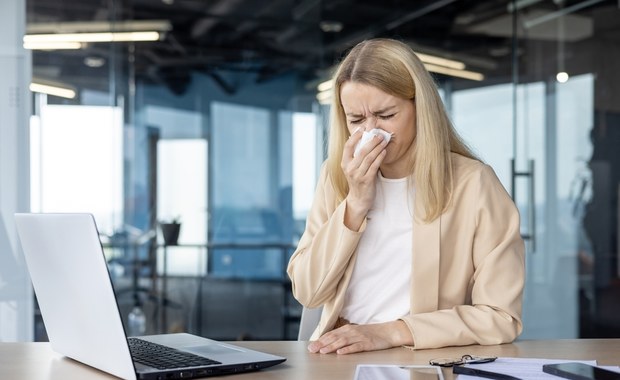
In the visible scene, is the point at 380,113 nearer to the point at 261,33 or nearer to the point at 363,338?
the point at 363,338

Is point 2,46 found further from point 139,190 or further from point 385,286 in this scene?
point 385,286

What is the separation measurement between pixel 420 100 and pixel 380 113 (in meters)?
0.10

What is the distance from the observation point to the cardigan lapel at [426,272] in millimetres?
2131

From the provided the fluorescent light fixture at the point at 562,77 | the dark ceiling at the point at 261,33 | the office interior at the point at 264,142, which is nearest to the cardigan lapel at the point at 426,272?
the office interior at the point at 264,142

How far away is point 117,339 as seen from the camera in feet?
4.97

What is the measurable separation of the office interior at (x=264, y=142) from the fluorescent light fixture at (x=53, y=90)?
7 centimetres

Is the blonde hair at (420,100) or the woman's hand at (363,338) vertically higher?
the blonde hair at (420,100)

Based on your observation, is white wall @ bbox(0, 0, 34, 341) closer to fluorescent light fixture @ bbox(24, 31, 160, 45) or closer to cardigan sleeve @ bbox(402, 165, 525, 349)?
fluorescent light fixture @ bbox(24, 31, 160, 45)

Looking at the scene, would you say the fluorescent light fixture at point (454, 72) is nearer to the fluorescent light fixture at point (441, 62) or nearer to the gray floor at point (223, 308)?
the fluorescent light fixture at point (441, 62)

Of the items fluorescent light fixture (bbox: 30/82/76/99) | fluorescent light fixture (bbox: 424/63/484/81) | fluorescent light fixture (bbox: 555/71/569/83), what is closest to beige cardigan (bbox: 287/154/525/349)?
fluorescent light fixture (bbox: 30/82/76/99)

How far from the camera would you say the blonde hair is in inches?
84.0

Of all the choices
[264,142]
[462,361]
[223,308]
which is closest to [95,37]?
[264,142]

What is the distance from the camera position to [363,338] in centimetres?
191

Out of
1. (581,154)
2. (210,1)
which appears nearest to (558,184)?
(581,154)
